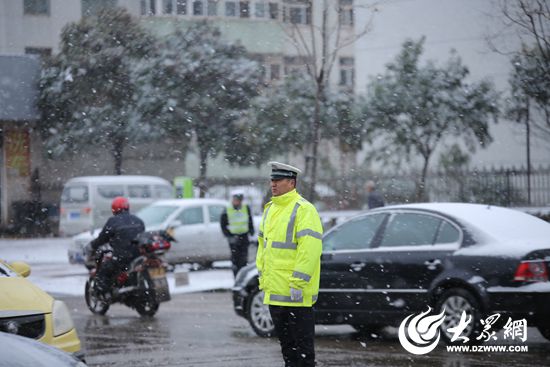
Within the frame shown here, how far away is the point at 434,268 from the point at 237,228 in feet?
23.4

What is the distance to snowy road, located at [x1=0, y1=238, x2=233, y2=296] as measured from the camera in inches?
759

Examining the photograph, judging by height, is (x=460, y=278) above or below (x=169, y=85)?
below

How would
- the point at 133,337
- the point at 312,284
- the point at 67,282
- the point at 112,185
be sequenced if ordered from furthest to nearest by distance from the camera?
the point at 112,185, the point at 67,282, the point at 133,337, the point at 312,284

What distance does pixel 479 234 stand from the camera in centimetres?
1082

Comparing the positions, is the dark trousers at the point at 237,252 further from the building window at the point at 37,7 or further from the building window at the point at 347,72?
the building window at the point at 37,7

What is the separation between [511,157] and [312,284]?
26.8 metres

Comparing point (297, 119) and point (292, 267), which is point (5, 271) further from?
point (297, 119)

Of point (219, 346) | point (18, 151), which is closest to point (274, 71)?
point (18, 151)

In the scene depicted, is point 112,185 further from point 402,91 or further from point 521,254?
point 521,254

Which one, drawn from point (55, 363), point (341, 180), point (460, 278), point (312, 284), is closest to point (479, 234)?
point (460, 278)

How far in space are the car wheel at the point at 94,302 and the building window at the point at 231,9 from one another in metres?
26.5

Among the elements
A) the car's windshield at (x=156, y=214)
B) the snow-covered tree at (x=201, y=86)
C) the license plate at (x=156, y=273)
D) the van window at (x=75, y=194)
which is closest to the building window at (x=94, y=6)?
the snow-covered tree at (x=201, y=86)

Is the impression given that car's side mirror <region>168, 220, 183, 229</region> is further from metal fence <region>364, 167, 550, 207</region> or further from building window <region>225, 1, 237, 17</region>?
building window <region>225, 1, 237, 17</region>

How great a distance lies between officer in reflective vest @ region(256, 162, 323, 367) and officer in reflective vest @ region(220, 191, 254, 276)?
380 inches
